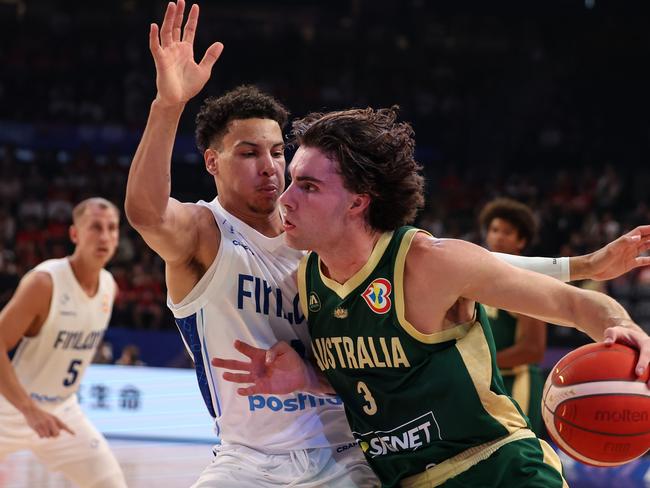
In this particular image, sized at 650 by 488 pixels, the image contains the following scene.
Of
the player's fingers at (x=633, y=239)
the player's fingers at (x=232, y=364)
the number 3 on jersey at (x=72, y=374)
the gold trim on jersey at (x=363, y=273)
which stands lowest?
the number 3 on jersey at (x=72, y=374)

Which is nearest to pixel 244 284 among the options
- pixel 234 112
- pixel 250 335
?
pixel 250 335

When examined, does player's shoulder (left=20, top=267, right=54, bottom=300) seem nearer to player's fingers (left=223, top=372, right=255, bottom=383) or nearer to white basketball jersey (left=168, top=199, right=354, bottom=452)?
white basketball jersey (left=168, top=199, right=354, bottom=452)

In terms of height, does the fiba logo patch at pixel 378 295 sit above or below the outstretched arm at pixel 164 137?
below

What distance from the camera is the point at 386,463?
2.95 metres

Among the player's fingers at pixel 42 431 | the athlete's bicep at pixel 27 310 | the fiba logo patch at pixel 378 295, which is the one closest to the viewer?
the fiba logo patch at pixel 378 295

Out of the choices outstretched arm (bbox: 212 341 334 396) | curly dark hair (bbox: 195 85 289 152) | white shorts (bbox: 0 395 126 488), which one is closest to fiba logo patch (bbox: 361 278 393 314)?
outstretched arm (bbox: 212 341 334 396)

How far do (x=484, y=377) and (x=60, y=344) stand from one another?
3.70 m

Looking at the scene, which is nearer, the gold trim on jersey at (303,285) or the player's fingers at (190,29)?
the player's fingers at (190,29)

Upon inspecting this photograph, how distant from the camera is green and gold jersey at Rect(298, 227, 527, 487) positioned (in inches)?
109

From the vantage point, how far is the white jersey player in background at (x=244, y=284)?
2.96m

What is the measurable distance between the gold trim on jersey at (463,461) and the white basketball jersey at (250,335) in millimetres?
456

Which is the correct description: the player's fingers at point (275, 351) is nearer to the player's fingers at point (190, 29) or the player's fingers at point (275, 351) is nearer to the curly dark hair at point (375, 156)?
the curly dark hair at point (375, 156)

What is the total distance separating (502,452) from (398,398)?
1.16 ft

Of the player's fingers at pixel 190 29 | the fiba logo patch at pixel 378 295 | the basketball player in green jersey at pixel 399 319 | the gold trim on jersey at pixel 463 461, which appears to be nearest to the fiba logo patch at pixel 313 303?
the basketball player in green jersey at pixel 399 319
